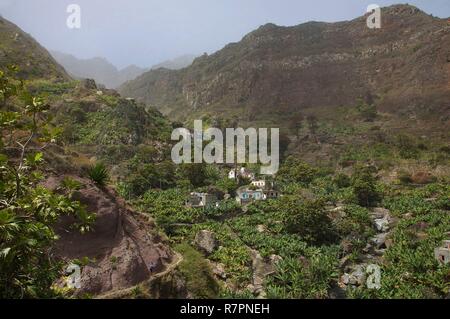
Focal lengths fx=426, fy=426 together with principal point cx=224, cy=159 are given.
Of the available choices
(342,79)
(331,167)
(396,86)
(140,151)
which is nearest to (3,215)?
(140,151)

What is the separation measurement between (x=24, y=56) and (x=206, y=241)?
64873mm

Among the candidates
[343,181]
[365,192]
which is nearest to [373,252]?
[365,192]

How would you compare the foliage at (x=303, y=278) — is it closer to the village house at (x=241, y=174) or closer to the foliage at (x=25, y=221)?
the foliage at (x=25, y=221)

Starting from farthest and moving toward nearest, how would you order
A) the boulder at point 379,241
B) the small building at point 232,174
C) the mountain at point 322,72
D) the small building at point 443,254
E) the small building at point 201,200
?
the mountain at point 322,72
the small building at point 232,174
the small building at point 201,200
the boulder at point 379,241
the small building at point 443,254

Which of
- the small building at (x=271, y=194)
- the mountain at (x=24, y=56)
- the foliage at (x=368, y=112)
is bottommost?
the small building at (x=271, y=194)

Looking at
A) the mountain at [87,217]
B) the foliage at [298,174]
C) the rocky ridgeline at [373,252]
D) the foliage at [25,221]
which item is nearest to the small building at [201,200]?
the mountain at [87,217]

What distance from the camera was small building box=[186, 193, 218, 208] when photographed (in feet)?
156

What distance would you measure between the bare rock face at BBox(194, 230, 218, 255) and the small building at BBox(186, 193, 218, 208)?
32.3 ft

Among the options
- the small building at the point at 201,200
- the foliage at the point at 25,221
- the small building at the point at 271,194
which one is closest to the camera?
the foliage at the point at 25,221

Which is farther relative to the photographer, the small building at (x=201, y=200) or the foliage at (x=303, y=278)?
the small building at (x=201, y=200)

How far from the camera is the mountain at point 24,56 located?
253 feet

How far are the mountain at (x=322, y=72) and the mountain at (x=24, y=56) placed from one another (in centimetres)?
4063

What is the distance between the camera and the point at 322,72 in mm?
122562

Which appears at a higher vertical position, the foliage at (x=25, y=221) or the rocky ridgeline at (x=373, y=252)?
the foliage at (x=25, y=221)
